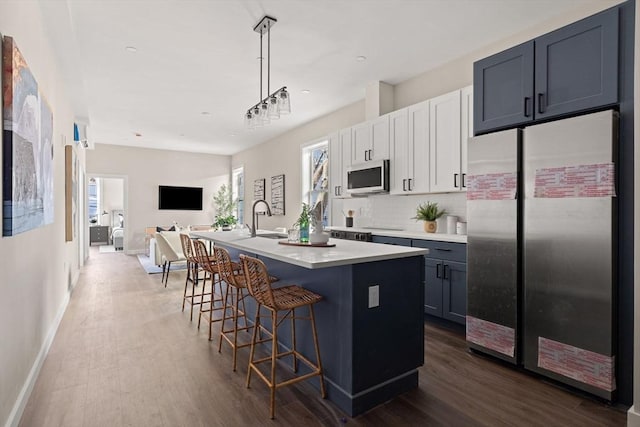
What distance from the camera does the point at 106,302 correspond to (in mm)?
4410

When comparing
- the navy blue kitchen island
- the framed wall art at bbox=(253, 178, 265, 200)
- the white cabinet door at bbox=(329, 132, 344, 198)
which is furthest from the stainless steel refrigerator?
the framed wall art at bbox=(253, 178, 265, 200)

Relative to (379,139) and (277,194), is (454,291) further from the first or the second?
(277,194)

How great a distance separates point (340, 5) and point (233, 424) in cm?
310

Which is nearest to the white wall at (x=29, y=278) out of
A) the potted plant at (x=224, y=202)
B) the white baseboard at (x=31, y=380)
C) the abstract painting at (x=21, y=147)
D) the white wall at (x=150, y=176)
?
the white baseboard at (x=31, y=380)

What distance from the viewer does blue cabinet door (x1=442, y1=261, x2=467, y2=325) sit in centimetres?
320

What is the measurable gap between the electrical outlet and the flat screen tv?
350 inches

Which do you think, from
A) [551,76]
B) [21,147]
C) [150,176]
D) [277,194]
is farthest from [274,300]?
[150,176]

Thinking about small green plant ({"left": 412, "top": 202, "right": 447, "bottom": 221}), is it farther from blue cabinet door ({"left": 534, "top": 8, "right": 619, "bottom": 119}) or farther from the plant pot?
blue cabinet door ({"left": 534, "top": 8, "right": 619, "bottom": 119})

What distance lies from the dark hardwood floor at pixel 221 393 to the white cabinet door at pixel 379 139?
2204mm

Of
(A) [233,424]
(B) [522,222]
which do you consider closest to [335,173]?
(B) [522,222]

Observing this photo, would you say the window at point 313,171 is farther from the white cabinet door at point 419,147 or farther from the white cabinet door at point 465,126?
the white cabinet door at point 465,126

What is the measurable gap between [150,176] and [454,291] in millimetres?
8774

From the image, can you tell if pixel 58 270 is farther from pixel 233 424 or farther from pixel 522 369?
pixel 522 369

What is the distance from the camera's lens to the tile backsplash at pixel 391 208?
13.0 ft
